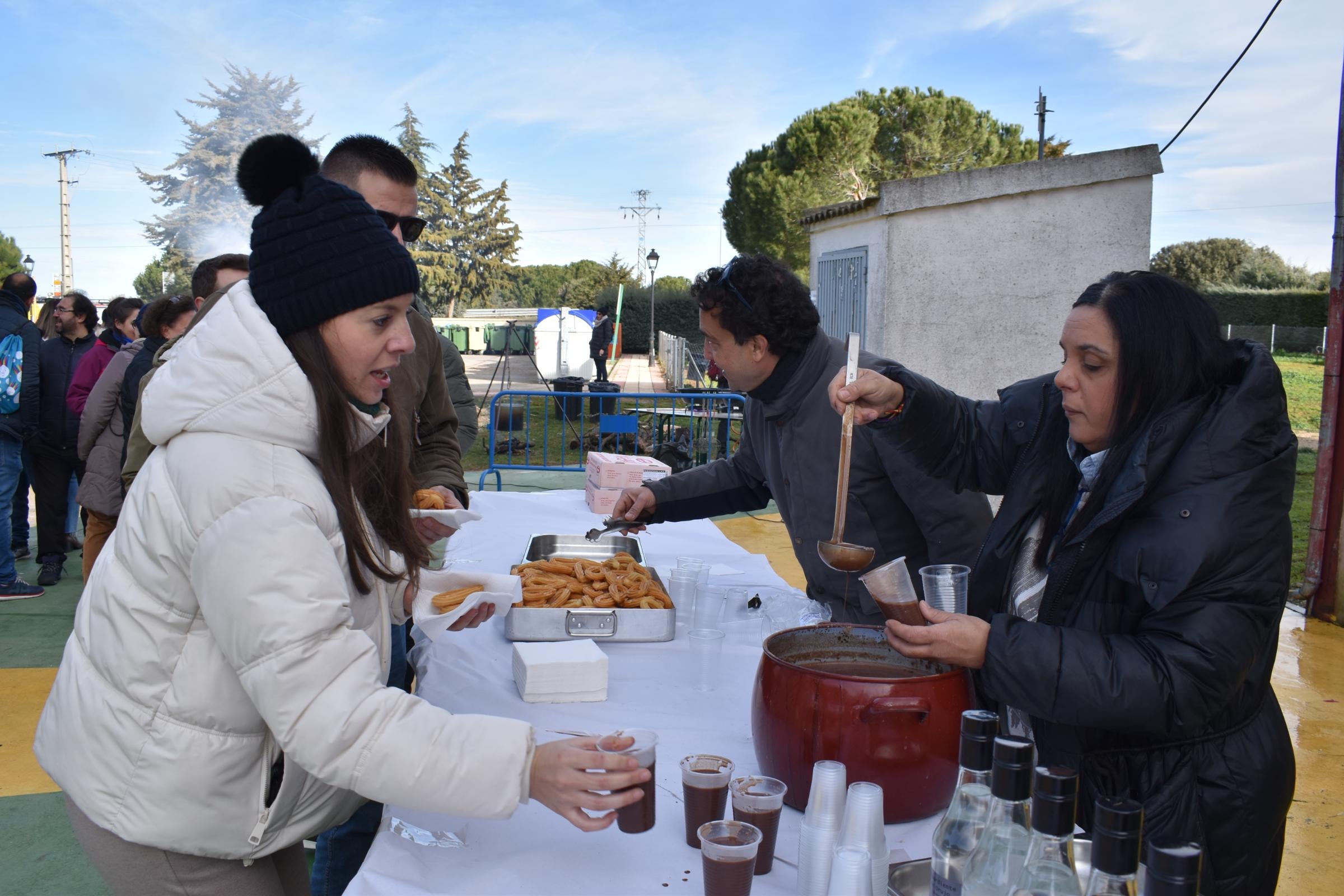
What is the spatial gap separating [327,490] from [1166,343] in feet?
4.84

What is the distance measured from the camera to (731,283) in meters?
2.93

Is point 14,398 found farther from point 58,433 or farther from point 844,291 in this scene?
point 844,291

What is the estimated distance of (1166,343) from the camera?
5.41 ft

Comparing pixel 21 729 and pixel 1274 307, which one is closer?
pixel 21 729

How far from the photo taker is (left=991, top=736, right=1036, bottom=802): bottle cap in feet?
3.41

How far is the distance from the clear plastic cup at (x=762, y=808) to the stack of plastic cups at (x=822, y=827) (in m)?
0.08

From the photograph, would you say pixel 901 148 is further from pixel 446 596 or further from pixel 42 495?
pixel 446 596

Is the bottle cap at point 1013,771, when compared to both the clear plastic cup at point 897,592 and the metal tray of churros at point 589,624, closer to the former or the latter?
the clear plastic cup at point 897,592

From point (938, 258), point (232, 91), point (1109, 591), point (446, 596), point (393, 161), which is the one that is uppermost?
point (232, 91)

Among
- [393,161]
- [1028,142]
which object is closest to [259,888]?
[393,161]

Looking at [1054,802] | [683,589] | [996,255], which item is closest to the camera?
[1054,802]

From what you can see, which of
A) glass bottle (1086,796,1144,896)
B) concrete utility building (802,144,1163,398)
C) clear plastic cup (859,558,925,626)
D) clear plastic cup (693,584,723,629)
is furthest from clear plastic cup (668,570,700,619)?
concrete utility building (802,144,1163,398)

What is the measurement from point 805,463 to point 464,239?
55480 mm

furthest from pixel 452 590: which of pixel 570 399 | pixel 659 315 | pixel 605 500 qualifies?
pixel 659 315
